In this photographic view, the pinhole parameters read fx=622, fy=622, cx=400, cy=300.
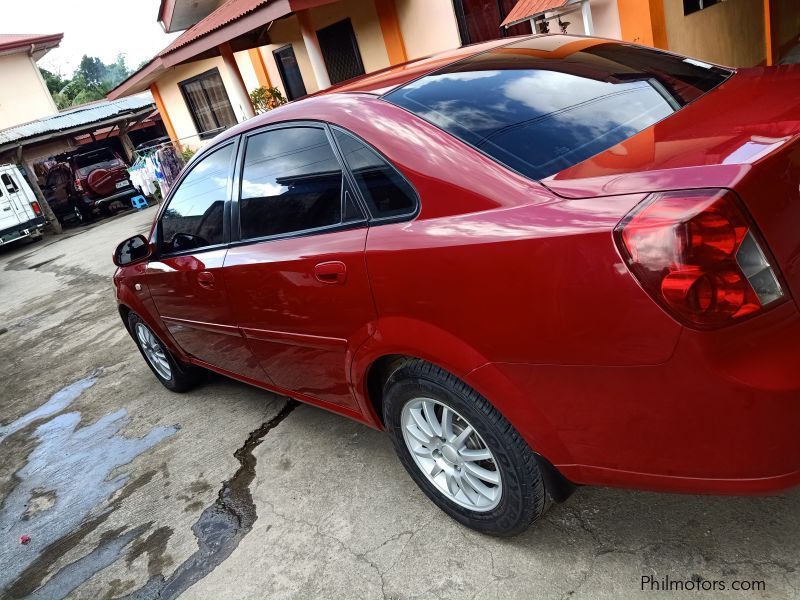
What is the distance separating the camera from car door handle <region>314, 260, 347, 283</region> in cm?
225

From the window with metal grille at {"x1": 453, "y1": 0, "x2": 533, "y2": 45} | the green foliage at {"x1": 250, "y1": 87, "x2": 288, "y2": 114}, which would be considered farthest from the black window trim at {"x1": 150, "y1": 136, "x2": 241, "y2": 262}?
the green foliage at {"x1": 250, "y1": 87, "x2": 288, "y2": 114}

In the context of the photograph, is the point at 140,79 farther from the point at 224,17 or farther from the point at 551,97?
the point at 551,97

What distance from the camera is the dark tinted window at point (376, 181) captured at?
6.76ft

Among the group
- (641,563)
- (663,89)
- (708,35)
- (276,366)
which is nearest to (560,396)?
(641,563)

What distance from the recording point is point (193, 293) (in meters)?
3.32

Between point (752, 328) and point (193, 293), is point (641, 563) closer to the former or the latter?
point (752, 328)

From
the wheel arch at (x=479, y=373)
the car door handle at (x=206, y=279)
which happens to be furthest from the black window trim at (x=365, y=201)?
the car door handle at (x=206, y=279)

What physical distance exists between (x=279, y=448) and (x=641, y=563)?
1.98 meters

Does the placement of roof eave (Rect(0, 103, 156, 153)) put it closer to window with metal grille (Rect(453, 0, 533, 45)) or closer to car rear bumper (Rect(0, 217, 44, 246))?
car rear bumper (Rect(0, 217, 44, 246))

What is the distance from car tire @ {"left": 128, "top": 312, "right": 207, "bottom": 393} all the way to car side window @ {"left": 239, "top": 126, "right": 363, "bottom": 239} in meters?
1.82

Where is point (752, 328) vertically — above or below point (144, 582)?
above

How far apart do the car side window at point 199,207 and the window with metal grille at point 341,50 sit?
766 centimetres

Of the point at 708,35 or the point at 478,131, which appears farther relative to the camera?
the point at 708,35

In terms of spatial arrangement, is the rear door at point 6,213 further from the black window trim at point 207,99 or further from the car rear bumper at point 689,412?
the car rear bumper at point 689,412
